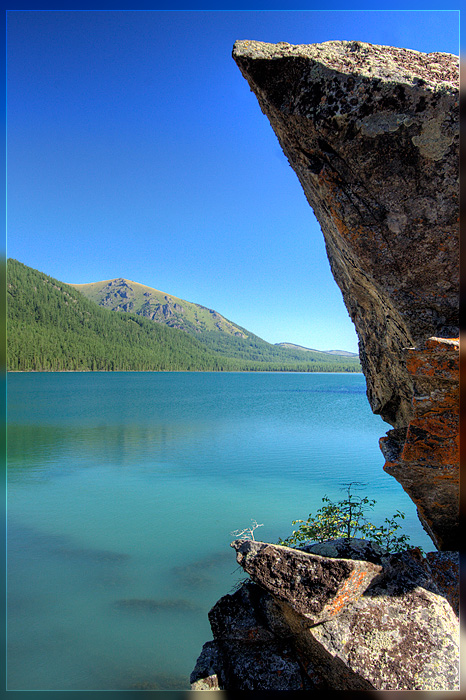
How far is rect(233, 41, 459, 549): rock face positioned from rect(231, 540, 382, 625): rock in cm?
142

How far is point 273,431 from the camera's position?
4112cm

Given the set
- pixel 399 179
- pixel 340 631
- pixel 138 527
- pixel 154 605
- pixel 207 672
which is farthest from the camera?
pixel 138 527

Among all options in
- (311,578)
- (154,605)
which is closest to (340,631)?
(311,578)

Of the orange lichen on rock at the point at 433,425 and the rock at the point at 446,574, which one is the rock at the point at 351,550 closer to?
the rock at the point at 446,574

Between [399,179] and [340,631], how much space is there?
596cm

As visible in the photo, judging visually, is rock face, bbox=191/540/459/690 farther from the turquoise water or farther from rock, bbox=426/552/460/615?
the turquoise water

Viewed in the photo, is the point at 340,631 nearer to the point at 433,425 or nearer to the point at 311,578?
the point at 311,578

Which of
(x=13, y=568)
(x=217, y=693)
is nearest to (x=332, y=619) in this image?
(x=217, y=693)

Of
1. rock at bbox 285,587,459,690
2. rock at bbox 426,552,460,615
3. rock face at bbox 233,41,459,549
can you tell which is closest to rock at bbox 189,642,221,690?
rock at bbox 285,587,459,690

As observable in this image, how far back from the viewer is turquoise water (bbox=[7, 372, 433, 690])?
9.97 metres

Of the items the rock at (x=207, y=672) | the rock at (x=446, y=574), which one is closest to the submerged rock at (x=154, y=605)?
the rock at (x=207, y=672)

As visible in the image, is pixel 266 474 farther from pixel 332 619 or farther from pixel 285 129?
pixel 285 129

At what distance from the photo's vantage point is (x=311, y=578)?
552 cm

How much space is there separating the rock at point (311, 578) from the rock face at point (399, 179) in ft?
4.65
